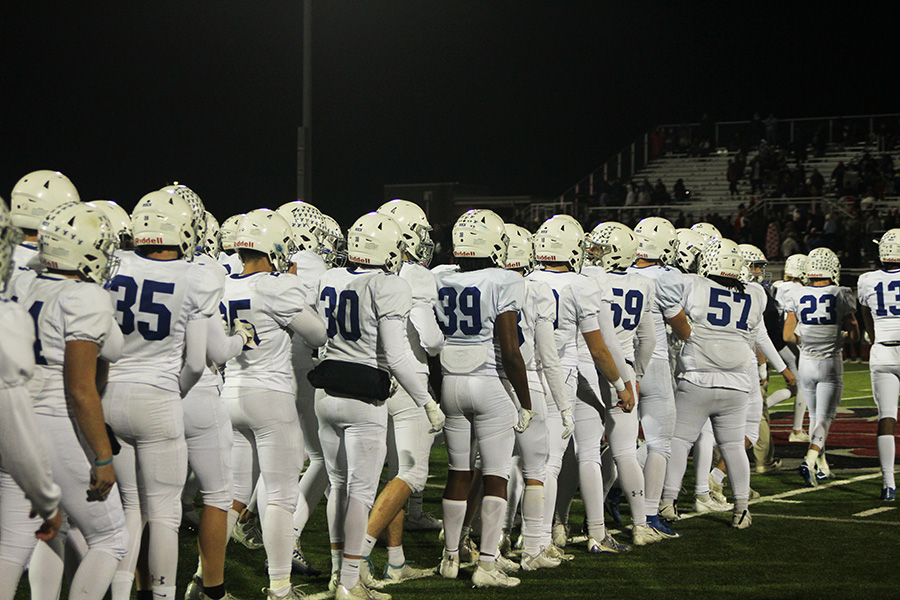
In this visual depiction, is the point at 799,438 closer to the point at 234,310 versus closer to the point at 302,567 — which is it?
the point at 302,567

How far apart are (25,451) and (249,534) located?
3.41 metres

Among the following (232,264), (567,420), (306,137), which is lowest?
(567,420)

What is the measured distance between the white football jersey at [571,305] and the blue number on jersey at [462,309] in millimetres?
768

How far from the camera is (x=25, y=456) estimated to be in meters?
3.41

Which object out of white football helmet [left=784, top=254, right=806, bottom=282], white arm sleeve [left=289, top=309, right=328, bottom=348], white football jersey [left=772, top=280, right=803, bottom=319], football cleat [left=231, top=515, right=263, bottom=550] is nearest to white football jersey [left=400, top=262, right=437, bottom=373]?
white arm sleeve [left=289, top=309, right=328, bottom=348]

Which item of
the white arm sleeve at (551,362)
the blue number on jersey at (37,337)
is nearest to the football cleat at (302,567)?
the white arm sleeve at (551,362)

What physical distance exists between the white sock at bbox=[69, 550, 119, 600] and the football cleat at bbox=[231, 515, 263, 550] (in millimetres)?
2547

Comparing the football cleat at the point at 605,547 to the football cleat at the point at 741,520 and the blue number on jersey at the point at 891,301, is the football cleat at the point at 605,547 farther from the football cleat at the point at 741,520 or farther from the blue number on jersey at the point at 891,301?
the blue number on jersey at the point at 891,301

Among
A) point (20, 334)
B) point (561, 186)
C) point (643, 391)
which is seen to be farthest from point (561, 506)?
point (561, 186)

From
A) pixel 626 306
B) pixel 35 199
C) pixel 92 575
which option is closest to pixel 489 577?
pixel 626 306

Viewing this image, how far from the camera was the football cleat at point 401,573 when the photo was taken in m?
5.88

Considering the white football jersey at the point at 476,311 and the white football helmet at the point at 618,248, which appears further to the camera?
the white football helmet at the point at 618,248

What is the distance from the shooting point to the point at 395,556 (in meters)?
5.94

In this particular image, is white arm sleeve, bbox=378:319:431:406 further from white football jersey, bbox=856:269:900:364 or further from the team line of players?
white football jersey, bbox=856:269:900:364
